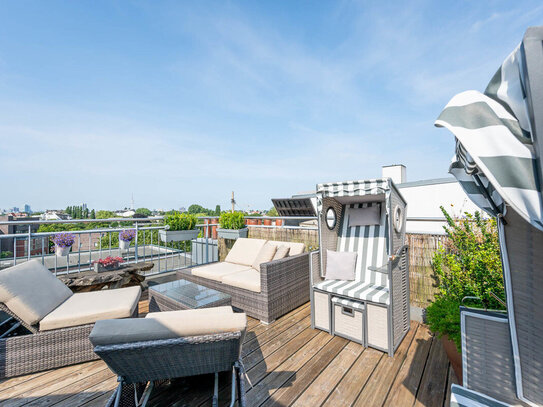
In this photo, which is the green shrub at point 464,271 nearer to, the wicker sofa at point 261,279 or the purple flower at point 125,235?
the wicker sofa at point 261,279

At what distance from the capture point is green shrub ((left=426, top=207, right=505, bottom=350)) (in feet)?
7.27

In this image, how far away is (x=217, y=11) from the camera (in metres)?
6.77

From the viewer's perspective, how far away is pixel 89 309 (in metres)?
2.46

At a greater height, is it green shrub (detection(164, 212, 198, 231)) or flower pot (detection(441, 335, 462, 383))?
green shrub (detection(164, 212, 198, 231))

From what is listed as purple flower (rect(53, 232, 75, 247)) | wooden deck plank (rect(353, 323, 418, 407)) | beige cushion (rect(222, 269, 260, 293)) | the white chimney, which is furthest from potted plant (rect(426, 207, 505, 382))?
the white chimney

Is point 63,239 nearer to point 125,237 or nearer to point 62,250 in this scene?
point 62,250

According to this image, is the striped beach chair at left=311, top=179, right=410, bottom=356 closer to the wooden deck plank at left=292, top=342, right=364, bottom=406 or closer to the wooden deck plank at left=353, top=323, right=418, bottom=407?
the wooden deck plank at left=353, top=323, right=418, bottom=407

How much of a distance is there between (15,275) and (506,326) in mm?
3931

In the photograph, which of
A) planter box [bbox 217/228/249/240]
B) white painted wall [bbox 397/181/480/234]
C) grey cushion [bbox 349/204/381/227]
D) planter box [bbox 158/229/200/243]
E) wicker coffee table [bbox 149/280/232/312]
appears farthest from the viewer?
white painted wall [bbox 397/181/480/234]

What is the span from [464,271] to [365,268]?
3.51ft

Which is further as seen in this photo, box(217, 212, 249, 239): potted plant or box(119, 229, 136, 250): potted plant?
box(217, 212, 249, 239): potted plant

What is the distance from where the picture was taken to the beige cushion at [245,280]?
3.34 m

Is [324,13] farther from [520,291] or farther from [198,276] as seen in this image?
[520,291]

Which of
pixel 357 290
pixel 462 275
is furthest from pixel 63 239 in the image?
pixel 462 275
